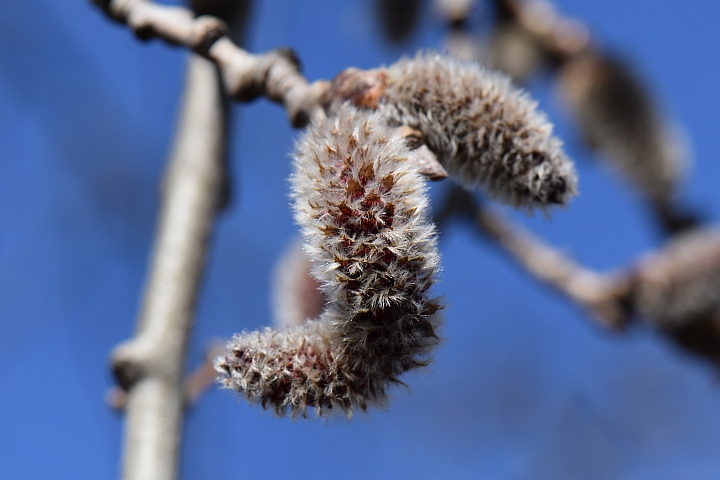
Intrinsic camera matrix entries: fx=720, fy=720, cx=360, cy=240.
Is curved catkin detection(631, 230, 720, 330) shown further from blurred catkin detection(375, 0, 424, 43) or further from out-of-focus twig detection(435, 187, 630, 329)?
blurred catkin detection(375, 0, 424, 43)

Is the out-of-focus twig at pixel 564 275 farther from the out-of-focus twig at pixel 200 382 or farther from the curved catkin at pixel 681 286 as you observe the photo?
the out-of-focus twig at pixel 200 382

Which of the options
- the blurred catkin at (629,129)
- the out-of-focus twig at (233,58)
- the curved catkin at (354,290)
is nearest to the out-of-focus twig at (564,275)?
the blurred catkin at (629,129)

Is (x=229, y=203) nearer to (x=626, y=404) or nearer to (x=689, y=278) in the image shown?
(x=689, y=278)

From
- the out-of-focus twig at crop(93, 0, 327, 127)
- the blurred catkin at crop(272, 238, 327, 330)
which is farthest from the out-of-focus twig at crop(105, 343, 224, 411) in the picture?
the out-of-focus twig at crop(93, 0, 327, 127)

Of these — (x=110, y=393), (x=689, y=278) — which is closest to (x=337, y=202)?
(x=110, y=393)

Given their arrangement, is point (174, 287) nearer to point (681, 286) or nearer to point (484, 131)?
point (484, 131)

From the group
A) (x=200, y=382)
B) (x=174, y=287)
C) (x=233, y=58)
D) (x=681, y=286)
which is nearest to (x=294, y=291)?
(x=200, y=382)
